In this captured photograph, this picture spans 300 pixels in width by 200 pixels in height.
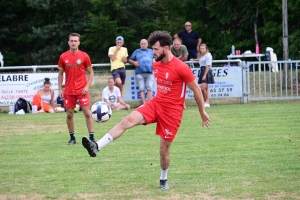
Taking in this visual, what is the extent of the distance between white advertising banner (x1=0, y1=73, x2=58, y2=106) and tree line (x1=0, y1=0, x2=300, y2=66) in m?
12.2

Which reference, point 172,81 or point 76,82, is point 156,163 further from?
point 76,82

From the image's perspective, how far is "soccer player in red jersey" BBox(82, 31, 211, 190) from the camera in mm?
7867

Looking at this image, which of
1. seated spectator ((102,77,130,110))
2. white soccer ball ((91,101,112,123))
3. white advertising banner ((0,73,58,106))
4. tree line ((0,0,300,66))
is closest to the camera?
white soccer ball ((91,101,112,123))

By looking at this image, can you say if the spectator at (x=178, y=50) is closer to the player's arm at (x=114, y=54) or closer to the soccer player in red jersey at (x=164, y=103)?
the player's arm at (x=114, y=54)

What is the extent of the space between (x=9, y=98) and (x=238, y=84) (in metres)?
6.98

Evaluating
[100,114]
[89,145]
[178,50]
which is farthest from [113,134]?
[178,50]

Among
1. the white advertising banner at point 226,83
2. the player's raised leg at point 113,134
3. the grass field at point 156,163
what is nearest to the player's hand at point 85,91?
the grass field at point 156,163

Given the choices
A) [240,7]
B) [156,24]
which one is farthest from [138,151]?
[156,24]

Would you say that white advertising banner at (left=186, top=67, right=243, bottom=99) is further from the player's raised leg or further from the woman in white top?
the player's raised leg

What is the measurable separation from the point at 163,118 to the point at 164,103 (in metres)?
0.18

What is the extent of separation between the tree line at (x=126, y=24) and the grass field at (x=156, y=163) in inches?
581

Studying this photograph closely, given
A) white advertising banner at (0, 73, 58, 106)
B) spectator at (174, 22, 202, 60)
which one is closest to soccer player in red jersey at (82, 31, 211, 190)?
white advertising banner at (0, 73, 58, 106)

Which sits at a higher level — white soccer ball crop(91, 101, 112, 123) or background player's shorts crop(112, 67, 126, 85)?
background player's shorts crop(112, 67, 126, 85)

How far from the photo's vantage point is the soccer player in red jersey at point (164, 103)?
310 inches
